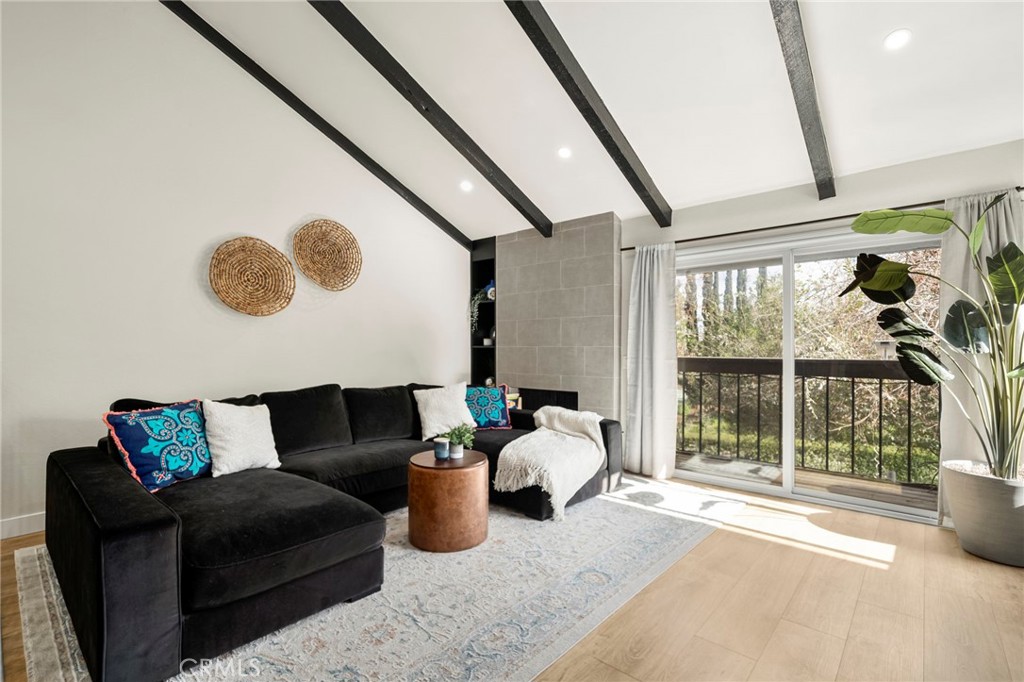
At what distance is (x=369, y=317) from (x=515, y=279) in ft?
5.04

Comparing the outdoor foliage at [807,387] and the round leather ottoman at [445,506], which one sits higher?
the outdoor foliage at [807,387]

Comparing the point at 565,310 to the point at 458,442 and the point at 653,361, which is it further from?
the point at 458,442

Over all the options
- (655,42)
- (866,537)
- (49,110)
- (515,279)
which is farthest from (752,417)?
(49,110)

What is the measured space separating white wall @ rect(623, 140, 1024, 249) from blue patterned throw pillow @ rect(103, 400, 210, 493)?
3667 mm

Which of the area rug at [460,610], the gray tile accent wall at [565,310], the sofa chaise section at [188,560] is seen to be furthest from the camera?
the gray tile accent wall at [565,310]

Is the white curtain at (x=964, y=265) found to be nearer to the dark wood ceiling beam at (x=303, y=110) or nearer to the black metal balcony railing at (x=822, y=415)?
the black metal balcony railing at (x=822, y=415)

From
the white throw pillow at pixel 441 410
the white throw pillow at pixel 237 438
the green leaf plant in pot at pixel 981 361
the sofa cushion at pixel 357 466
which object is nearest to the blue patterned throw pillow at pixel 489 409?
the white throw pillow at pixel 441 410

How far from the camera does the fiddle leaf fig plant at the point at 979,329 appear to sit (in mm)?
2564

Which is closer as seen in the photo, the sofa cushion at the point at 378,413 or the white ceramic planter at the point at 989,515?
the white ceramic planter at the point at 989,515

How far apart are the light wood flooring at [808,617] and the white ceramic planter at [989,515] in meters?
0.08

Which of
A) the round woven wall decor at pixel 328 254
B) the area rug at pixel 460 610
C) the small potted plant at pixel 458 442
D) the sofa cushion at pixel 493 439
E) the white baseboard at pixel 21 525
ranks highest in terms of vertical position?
the round woven wall decor at pixel 328 254

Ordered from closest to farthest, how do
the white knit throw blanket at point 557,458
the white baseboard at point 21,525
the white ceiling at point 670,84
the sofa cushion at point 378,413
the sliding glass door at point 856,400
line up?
the white ceiling at point 670,84
the white baseboard at point 21,525
the white knit throw blanket at point 557,458
the sliding glass door at point 856,400
the sofa cushion at point 378,413

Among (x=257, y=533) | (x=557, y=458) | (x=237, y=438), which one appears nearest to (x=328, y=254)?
(x=237, y=438)

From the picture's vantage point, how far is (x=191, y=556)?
1658 mm
